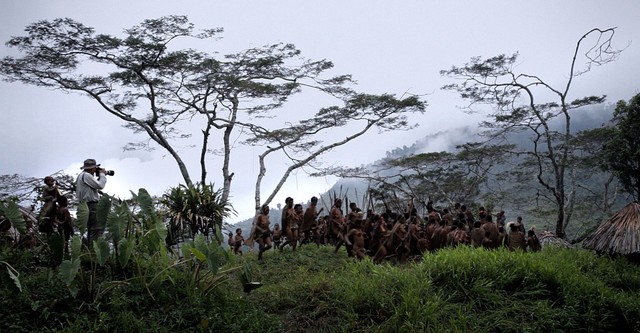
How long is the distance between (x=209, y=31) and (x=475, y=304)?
587 inches

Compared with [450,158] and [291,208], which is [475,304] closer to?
[291,208]

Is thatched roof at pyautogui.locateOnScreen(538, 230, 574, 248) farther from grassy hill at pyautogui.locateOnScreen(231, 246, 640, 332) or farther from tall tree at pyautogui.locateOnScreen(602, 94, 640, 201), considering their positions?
Result: grassy hill at pyautogui.locateOnScreen(231, 246, 640, 332)

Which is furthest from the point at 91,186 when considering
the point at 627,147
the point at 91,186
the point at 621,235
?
the point at 627,147

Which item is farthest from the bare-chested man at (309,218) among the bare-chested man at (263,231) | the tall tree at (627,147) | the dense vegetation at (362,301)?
the tall tree at (627,147)

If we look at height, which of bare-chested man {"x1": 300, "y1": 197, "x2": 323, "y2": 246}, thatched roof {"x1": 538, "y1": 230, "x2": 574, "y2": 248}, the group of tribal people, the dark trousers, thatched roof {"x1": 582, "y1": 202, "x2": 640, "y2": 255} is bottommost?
thatched roof {"x1": 538, "y1": 230, "x2": 574, "y2": 248}

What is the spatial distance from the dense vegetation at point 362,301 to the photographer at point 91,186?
3.83ft

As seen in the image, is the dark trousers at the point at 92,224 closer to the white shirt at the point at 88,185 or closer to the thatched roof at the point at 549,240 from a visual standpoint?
the white shirt at the point at 88,185

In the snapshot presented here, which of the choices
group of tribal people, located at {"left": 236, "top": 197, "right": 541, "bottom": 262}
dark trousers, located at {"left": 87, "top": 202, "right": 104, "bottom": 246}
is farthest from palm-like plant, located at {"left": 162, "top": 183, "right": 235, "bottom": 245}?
dark trousers, located at {"left": 87, "top": 202, "right": 104, "bottom": 246}

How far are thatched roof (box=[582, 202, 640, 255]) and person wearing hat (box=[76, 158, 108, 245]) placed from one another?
10266mm

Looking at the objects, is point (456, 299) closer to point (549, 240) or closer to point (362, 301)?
point (362, 301)

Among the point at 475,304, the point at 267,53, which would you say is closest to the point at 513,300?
the point at 475,304

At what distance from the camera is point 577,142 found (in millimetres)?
23422

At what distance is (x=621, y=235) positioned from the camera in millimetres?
10555

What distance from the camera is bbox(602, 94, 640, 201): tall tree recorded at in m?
14.8
